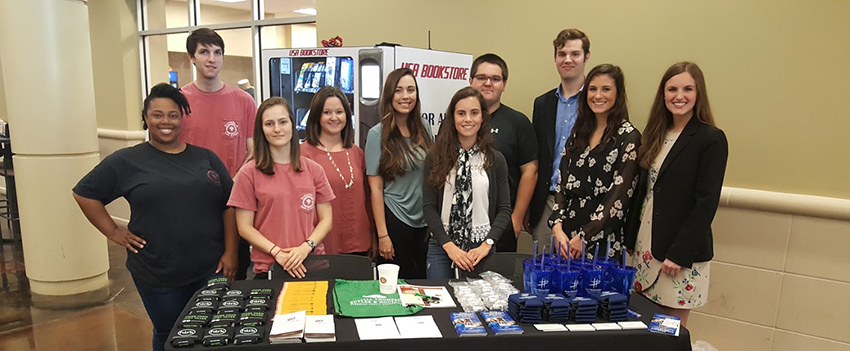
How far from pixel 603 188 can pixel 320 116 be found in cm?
146

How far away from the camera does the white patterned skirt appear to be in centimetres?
228

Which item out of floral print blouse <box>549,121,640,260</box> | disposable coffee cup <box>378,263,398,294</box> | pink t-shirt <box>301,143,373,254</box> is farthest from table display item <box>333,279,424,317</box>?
floral print blouse <box>549,121,640,260</box>

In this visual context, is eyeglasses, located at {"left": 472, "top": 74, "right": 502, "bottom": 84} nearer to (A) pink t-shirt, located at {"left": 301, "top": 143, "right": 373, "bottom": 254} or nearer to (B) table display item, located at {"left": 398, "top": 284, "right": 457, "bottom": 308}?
(A) pink t-shirt, located at {"left": 301, "top": 143, "right": 373, "bottom": 254}

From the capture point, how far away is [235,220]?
2.45m

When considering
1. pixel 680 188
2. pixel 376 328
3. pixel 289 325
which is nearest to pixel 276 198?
pixel 289 325

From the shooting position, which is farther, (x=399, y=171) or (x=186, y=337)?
(x=399, y=171)

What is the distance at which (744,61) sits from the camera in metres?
2.89

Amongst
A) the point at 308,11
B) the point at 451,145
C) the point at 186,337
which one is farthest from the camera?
the point at 308,11

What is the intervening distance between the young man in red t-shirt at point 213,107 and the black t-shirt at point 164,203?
1.07m

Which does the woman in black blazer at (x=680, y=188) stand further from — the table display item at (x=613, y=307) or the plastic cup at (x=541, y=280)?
the plastic cup at (x=541, y=280)

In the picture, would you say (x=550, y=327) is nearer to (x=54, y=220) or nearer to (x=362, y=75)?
(x=362, y=75)

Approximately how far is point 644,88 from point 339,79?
1.94 meters

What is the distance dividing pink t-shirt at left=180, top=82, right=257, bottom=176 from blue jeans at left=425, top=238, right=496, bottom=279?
1702 millimetres

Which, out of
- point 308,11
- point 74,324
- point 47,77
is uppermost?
point 308,11
